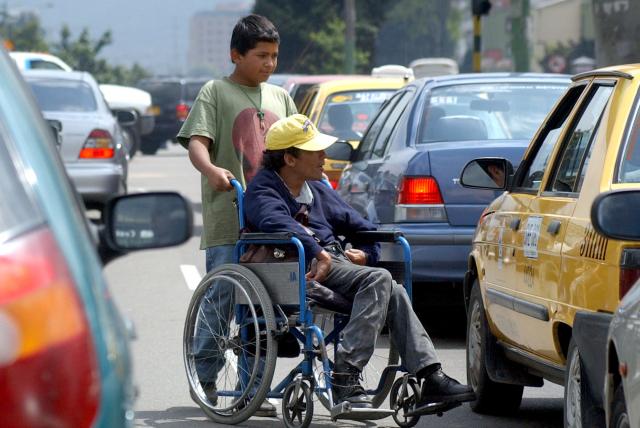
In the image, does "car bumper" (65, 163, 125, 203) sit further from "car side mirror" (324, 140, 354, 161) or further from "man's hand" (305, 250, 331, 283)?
"man's hand" (305, 250, 331, 283)

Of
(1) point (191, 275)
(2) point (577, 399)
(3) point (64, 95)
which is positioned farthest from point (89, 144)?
(2) point (577, 399)

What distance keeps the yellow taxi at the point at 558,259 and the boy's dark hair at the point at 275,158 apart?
805 millimetres

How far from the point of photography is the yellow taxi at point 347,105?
14.4m

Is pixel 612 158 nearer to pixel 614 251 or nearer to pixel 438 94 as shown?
pixel 614 251

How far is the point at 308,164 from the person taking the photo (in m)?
6.90

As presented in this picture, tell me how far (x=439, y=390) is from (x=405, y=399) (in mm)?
161

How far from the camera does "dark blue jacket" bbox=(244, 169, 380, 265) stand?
670cm

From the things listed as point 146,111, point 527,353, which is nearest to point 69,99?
point 527,353

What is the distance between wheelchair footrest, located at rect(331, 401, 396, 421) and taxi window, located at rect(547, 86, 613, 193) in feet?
3.71

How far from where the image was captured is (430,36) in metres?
76.5

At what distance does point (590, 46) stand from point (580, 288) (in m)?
49.5

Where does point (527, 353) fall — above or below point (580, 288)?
below

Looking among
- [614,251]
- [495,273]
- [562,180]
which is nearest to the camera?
[614,251]

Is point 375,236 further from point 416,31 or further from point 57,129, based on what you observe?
point 416,31
